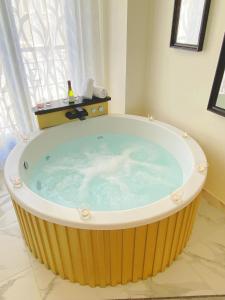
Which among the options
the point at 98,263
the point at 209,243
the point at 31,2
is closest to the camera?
the point at 98,263

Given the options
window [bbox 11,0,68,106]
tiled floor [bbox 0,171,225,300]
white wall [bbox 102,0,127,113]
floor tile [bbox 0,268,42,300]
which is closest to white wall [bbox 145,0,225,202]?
white wall [bbox 102,0,127,113]

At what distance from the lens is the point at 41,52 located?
221 centimetres

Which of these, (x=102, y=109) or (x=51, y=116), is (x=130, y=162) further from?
(x=51, y=116)

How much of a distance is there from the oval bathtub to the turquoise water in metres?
0.29

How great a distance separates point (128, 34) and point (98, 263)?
80.0 inches

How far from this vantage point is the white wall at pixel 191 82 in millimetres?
1713

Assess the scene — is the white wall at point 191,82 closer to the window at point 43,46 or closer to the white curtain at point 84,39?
the white curtain at point 84,39

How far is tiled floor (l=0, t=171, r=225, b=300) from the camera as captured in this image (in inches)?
55.2

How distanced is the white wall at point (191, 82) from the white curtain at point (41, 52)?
Answer: 667 millimetres

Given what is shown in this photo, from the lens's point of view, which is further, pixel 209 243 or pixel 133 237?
pixel 209 243

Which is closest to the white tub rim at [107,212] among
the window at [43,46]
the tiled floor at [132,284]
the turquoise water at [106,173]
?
the turquoise water at [106,173]

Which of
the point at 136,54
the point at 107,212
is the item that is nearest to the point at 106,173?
the point at 107,212

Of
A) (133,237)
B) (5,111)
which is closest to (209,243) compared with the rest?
(133,237)

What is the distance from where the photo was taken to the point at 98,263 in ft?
4.22
